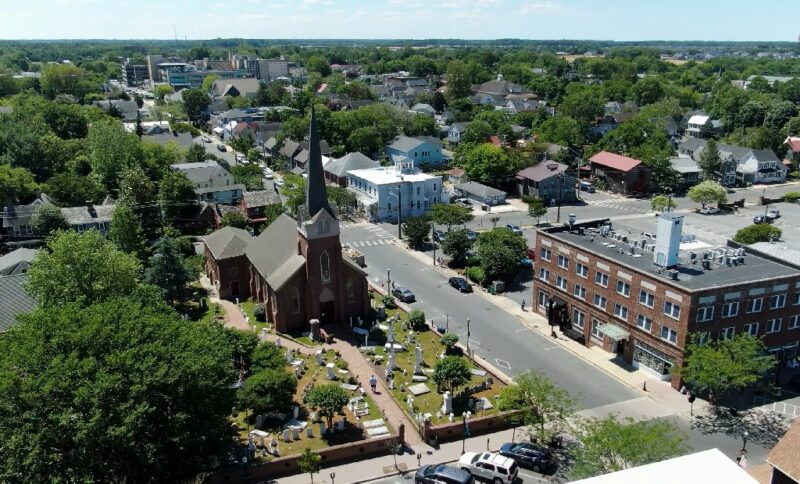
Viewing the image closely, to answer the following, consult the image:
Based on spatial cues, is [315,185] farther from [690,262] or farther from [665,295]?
[690,262]

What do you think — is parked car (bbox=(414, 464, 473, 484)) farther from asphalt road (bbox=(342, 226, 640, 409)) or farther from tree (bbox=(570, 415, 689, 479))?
asphalt road (bbox=(342, 226, 640, 409))

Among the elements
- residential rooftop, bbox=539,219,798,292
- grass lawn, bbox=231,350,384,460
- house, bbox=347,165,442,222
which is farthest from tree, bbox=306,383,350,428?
house, bbox=347,165,442,222

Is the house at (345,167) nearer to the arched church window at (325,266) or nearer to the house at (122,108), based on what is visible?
the arched church window at (325,266)

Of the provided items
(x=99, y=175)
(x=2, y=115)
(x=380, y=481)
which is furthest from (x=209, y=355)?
(x=2, y=115)

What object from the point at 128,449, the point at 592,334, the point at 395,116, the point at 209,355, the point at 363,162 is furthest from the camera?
the point at 395,116

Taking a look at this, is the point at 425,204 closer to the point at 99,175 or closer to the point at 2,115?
the point at 99,175

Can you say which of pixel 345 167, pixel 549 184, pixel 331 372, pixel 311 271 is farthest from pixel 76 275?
pixel 549 184

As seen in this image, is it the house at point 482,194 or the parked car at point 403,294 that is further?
the house at point 482,194

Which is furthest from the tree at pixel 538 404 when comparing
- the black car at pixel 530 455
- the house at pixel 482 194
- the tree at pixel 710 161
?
the tree at pixel 710 161
